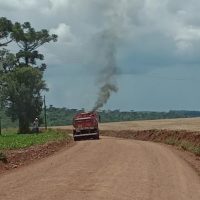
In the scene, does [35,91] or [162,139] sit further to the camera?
[35,91]

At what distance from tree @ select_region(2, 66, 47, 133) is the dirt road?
63.4m

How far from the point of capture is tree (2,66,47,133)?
3462 inches

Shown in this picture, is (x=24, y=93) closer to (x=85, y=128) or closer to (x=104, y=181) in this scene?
(x=85, y=128)

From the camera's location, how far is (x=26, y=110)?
90.2 m

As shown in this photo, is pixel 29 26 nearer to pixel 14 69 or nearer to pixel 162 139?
pixel 14 69

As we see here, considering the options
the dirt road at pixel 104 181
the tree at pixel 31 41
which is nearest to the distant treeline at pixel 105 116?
the tree at pixel 31 41

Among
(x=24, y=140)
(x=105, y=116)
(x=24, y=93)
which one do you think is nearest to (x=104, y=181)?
(x=24, y=140)

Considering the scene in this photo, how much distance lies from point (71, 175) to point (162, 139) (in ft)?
106

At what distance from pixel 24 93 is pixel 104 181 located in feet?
235

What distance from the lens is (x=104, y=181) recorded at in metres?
17.8

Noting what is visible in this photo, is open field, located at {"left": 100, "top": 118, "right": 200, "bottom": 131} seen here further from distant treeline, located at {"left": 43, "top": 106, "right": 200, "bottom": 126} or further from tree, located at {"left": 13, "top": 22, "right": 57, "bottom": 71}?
distant treeline, located at {"left": 43, "top": 106, "right": 200, "bottom": 126}

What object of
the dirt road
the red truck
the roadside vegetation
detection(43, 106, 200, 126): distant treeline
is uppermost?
detection(43, 106, 200, 126): distant treeline

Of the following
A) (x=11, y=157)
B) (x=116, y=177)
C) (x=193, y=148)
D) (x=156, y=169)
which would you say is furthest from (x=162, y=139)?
(x=116, y=177)

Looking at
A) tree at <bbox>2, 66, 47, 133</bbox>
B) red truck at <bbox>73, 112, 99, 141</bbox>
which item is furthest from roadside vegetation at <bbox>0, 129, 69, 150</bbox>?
tree at <bbox>2, 66, 47, 133</bbox>
